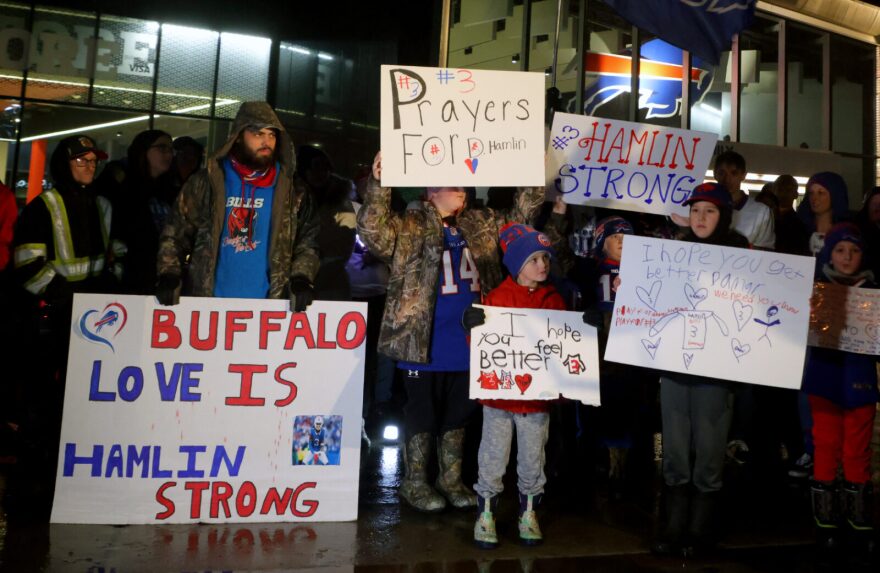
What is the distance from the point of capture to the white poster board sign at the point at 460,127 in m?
4.64

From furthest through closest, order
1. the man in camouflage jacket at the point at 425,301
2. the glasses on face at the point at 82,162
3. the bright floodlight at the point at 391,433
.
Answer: the bright floodlight at the point at 391,433, the glasses on face at the point at 82,162, the man in camouflage jacket at the point at 425,301

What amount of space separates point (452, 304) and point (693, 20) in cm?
327

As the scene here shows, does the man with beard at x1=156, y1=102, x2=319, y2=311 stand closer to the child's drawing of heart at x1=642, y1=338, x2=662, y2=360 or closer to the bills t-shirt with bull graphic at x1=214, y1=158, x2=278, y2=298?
the bills t-shirt with bull graphic at x1=214, y1=158, x2=278, y2=298

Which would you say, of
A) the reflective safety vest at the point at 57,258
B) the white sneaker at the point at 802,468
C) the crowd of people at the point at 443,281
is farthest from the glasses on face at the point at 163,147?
the white sneaker at the point at 802,468

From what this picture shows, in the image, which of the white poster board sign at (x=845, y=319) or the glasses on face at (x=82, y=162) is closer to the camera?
the white poster board sign at (x=845, y=319)

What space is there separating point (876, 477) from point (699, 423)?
2.84 m

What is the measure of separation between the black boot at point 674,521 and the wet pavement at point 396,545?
0.26 feet

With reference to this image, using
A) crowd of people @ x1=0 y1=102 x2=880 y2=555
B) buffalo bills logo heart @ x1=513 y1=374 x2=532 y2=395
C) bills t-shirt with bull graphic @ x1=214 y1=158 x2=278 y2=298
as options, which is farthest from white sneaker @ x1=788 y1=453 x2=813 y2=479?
bills t-shirt with bull graphic @ x1=214 y1=158 x2=278 y2=298

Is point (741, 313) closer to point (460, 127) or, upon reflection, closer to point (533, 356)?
point (533, 356)

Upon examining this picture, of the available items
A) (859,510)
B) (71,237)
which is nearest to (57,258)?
(71,237)

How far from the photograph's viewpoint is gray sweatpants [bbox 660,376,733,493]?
4.52m

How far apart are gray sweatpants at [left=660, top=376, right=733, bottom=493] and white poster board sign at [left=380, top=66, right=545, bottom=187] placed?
57.6 inches

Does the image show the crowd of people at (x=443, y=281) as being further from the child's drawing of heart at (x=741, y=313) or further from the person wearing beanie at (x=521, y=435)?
the child's drawing of heart at (x=741, y=313)

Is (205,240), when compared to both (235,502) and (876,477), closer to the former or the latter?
(235,502)
